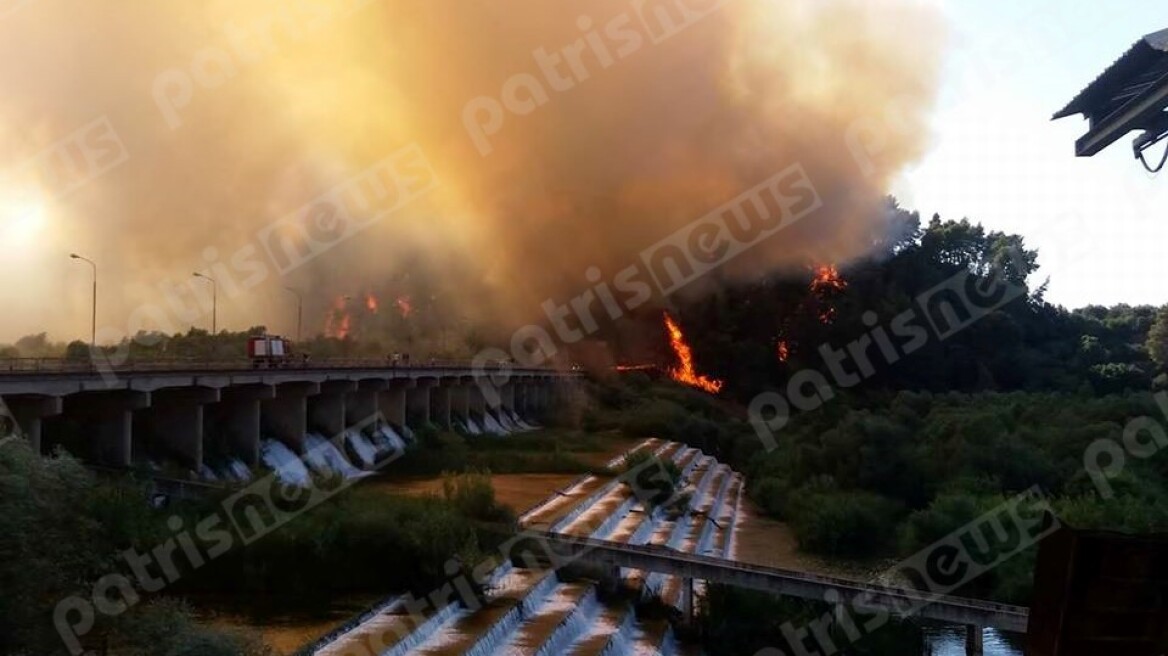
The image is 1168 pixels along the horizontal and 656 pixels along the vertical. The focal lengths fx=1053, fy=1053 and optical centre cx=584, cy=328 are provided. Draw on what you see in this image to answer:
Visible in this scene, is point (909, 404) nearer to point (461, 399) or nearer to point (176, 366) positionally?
point (461, 399)

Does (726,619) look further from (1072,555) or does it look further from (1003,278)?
(1003,278)

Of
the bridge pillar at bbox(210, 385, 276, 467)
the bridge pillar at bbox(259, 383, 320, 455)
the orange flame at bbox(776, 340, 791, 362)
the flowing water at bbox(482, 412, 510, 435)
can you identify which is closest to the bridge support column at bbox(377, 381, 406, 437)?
the bridge pillar at bbox(259, 383, 320, 455)

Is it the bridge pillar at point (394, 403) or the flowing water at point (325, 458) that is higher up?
the bridge pillar at point (394, 403)

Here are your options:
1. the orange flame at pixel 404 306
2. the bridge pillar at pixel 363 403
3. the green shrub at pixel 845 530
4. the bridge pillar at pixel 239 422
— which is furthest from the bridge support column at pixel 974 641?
the orange flame at pixel 404 306

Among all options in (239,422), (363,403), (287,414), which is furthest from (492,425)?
(239,422)

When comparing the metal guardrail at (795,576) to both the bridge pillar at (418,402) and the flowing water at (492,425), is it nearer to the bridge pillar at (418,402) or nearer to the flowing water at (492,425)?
the bridge pillar at (418,402)

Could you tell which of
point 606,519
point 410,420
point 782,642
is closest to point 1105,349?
point 410,420

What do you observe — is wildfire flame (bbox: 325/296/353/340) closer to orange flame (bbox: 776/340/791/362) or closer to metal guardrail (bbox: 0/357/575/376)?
metal guardrail (bbox: 0/357/575/376)
